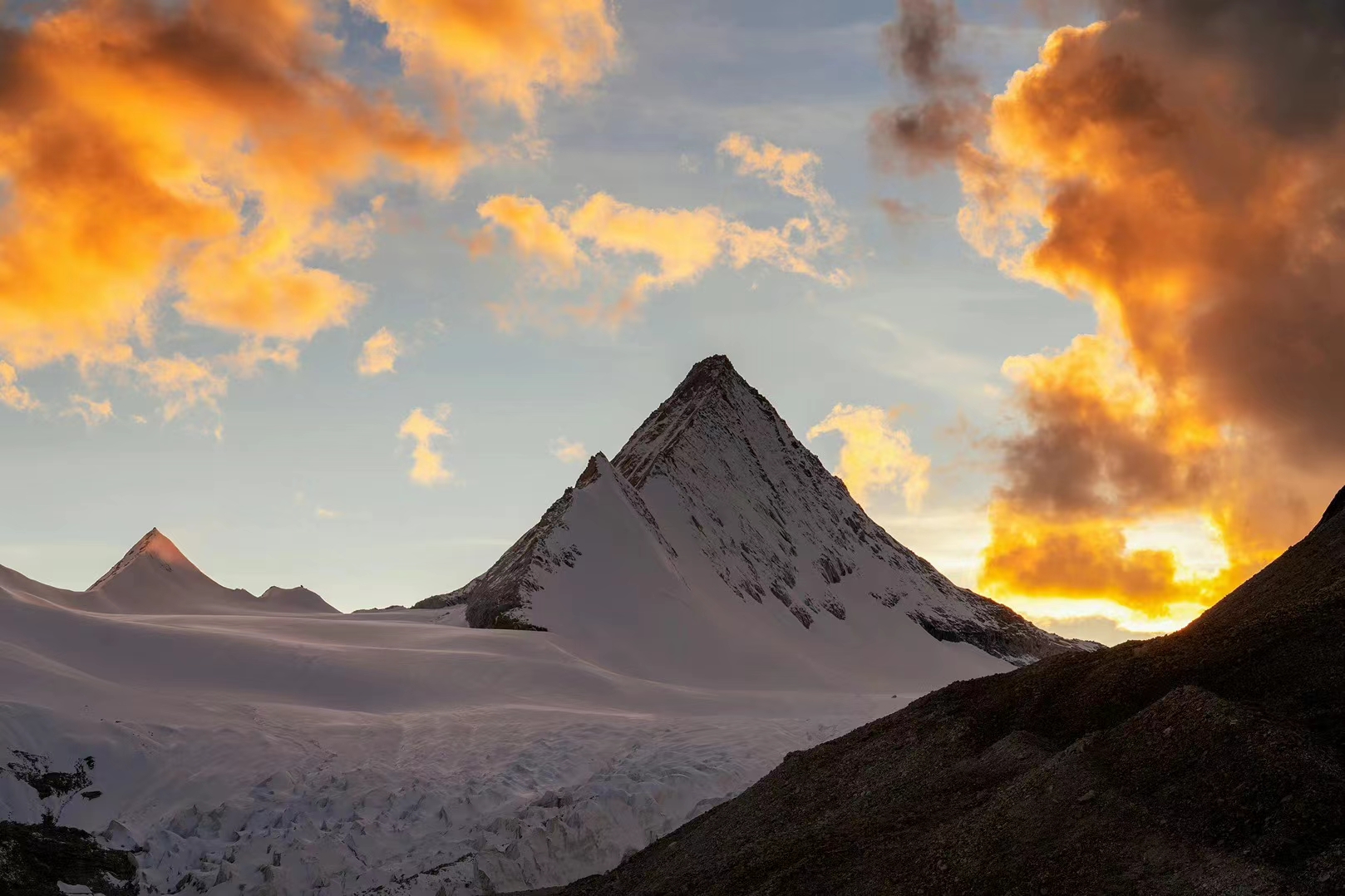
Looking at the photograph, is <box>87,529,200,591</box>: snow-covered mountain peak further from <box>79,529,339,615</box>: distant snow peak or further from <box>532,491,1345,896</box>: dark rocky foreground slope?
<box>532,491,1345,896</box>: dark rocky foreground slope

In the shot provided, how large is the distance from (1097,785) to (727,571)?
71.7 meters

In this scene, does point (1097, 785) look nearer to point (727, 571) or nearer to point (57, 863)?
point (57, 863)

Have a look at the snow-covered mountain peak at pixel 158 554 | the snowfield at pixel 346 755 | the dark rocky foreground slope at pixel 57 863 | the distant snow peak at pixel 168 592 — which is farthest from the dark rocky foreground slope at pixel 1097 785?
the snow-covered mountain peak at pixel 158 554

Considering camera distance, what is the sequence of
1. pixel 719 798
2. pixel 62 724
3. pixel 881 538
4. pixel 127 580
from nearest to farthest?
pixel 62 724 → pixel 719 798 → pixel 127 580 → pixel 881 538

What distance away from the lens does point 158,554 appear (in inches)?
3371

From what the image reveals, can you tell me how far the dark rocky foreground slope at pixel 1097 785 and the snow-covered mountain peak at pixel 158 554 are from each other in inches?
2774

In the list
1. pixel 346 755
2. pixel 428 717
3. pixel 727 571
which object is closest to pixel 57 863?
pixel 346 755

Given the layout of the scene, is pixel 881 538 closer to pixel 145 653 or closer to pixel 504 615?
pixel 504 615

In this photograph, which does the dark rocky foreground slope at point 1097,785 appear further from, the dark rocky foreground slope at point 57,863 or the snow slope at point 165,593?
the snow slope at point 165,593

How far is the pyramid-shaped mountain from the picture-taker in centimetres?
6544

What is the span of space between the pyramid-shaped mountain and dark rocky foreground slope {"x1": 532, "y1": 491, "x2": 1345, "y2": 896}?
38183mm

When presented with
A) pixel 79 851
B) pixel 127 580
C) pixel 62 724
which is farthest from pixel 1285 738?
pixel 127 580

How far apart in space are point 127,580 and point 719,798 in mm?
62172

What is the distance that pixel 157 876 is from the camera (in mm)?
24047
